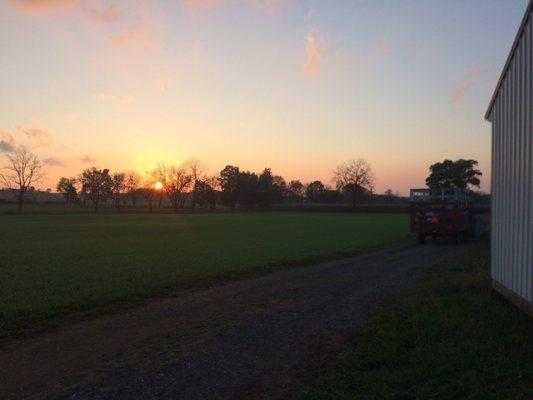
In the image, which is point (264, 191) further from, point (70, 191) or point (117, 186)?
point (70, 191)

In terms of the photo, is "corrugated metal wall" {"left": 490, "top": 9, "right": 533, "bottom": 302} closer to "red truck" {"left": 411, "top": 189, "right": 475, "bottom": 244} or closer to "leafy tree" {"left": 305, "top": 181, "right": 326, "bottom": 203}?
"red truck" {"left": 411, "top": 189, "right": 475, "bottom": 244}

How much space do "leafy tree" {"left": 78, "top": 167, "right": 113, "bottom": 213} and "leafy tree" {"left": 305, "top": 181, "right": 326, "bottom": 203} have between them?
7183 cm

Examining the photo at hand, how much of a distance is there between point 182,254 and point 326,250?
763 cm

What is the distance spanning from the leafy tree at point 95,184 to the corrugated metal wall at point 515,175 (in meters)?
142

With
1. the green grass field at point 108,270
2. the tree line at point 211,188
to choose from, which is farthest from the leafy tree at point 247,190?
the green grass field at point 108,270

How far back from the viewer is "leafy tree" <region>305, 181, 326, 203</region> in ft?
557

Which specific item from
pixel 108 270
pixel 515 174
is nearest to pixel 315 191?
pixel 108 270

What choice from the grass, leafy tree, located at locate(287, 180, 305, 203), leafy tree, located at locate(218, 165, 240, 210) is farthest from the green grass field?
leafy tree, located at locate(287, 180, 305, 203)

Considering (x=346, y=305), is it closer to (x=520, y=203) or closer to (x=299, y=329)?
(x=299, y=329)

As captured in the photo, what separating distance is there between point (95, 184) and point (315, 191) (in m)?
84.2

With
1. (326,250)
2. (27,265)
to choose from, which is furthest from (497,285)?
(27,265)

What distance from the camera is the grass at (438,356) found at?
18.0 feet

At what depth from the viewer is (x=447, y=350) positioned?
6801mm

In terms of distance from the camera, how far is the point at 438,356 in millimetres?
6566
